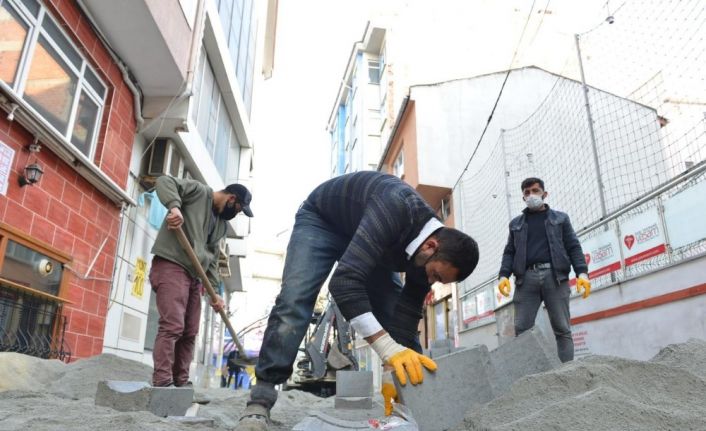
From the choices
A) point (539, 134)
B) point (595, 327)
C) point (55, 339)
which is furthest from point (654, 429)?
point (539, 134)

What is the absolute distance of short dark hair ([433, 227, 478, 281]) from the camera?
202 centimetres

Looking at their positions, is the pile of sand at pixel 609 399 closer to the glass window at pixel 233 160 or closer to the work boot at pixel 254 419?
the work boot at pixel 254 419

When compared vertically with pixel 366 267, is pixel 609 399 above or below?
below

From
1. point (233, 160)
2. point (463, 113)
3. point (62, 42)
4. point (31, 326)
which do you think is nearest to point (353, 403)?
point (31, 326)

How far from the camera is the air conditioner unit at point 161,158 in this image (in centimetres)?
684

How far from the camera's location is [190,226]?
11.7ft

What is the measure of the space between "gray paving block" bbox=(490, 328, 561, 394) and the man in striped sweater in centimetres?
45

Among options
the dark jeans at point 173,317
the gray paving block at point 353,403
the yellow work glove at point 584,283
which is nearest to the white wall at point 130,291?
the dark jeans at point 173,317

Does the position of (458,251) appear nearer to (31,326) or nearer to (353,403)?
(353,403)

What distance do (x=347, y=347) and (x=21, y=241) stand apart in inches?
247

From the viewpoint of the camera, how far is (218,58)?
30.1ft

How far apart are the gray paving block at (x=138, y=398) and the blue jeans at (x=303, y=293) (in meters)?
0.53

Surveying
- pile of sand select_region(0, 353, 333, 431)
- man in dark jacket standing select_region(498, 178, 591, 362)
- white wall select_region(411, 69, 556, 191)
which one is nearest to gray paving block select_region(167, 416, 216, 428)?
pile of sand select_region(0, 353, 333, 431)

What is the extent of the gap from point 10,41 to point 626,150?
6.28m
